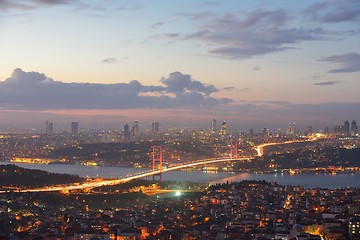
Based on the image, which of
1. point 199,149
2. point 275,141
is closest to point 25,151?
point 199,149

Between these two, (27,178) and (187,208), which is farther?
(27,178)

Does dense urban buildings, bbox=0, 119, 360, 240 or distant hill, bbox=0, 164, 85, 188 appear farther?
distant hill, bbox=0, 164, 85, 188

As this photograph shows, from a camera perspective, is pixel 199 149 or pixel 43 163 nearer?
pixel 43 163

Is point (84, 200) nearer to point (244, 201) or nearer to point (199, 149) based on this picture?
point (244, 201)

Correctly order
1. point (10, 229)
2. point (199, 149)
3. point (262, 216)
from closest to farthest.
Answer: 1. point (10, 229)
2. point (262, 216)
3. point (199, 149)

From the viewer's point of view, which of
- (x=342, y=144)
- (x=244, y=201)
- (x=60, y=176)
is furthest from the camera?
(x=342, y=144)

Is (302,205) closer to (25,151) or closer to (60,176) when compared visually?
(60,176)

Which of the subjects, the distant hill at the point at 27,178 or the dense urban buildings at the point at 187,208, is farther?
the distant hill at the point at 27,178
